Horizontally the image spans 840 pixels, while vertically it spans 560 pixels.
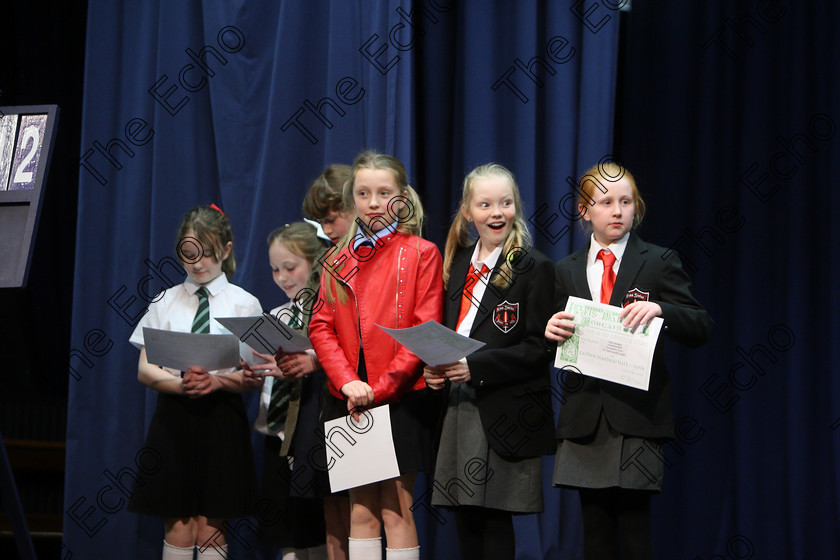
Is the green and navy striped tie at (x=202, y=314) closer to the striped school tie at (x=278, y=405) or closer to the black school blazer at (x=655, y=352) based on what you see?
the striped school tie at (x=278, y=405)

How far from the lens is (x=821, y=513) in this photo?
3205 mm

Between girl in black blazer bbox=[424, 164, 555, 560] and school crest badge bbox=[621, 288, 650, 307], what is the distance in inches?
8.6

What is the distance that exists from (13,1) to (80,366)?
1892 millimetres

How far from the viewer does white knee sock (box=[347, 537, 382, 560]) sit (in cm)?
240

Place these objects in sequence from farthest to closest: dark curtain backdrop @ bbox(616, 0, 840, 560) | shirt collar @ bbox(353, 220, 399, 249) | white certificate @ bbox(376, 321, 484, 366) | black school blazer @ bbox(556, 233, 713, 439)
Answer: dark curtain backdrop @ bbox(616, 0, 840, 560)
shirt collar @ bbox(353, 220, 399, 249)
black school blazer @ bbox(556, 233, 713, 439)
white certificate @ bbox(376, 321, 484, 366)

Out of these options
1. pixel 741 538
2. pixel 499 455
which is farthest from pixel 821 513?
pixel 499 455

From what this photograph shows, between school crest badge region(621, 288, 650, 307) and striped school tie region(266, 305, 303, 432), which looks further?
striped school tie region(266, 305, 303, 432)

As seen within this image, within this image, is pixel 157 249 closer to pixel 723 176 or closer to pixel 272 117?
pixel 272 117

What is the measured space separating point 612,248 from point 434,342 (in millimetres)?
604

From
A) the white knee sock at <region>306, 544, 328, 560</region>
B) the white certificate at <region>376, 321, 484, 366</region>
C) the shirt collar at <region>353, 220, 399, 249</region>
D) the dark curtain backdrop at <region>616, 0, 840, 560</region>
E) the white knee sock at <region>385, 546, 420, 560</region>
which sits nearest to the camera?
the white certificate at <region>376, 321, 484, 366</region>

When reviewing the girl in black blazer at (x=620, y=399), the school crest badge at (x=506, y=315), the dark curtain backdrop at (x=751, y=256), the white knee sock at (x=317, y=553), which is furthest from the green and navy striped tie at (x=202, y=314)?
the dark curtain backdrop at (x=751, y=256)

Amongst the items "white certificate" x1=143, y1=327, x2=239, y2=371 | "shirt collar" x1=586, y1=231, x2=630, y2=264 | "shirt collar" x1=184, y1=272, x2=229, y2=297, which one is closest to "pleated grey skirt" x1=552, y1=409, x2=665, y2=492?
"shirt collar" x1=586, y1=231, x2=630, y2=264

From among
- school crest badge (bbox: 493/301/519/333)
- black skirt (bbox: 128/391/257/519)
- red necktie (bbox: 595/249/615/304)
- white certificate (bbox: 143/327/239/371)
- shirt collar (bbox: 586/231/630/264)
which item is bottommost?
black skirt (bbox: 128/391/257/519)

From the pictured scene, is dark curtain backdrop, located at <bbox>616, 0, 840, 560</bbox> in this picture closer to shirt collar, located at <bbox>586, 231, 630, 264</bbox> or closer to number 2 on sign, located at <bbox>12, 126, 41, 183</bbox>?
shirt collar, located at <bbox>586, 231, 630, 264</bbox>
